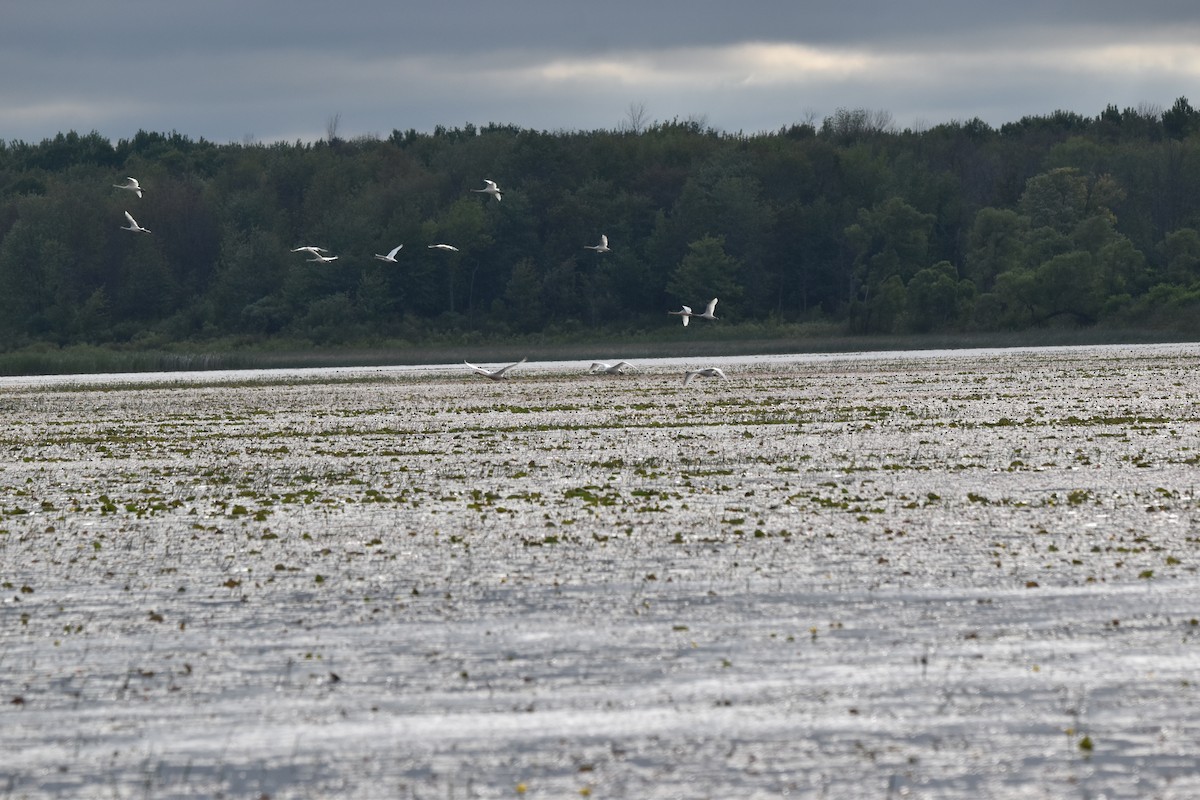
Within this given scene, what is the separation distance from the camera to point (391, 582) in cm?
1464

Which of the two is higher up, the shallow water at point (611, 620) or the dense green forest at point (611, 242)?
the dense green forest at point (611, 242)

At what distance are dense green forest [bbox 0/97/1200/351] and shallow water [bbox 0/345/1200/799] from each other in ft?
253

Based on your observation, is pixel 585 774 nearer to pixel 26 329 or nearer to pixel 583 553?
pixel 583 553

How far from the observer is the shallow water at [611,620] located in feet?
30.1

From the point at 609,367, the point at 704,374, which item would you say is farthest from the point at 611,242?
the point at 704,374

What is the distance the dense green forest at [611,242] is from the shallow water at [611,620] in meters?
77.0

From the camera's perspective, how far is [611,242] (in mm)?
115938

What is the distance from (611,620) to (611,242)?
104 m

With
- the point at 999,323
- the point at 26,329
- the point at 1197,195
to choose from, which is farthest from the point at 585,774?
the point at 1197,195

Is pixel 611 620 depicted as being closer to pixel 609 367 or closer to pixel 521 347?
pixel 609 367

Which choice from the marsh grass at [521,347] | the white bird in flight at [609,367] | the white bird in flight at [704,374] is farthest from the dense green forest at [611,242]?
the white bird in flight at [704,374]

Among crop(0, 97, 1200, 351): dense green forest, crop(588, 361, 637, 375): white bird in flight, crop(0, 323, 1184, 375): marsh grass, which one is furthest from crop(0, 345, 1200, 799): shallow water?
Answer: crop(0, 97, 1200, 351): dense green forest

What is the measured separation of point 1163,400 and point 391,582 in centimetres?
2648

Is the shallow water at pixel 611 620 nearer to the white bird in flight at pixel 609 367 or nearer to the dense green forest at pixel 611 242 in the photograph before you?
the white bird in flight at pixel 609 367
